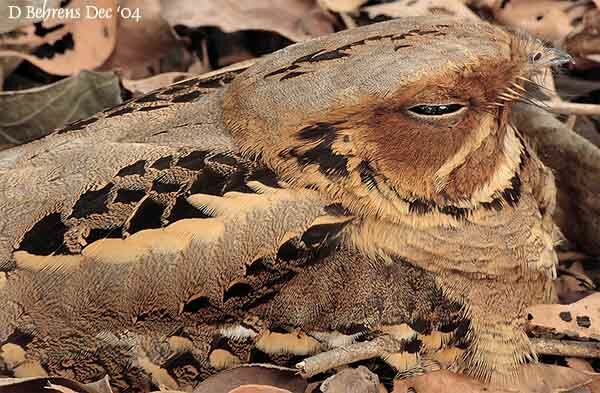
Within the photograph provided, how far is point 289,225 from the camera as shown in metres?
2.18

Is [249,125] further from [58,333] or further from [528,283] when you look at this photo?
[528,283]

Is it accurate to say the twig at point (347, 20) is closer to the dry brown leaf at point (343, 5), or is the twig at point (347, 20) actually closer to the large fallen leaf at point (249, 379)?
the dry brown leaf at point (343, 5)

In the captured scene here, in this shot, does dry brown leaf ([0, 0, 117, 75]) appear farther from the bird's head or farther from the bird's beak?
the bird's beak

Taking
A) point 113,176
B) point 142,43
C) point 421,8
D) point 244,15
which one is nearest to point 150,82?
point 142,43

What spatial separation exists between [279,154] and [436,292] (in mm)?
519

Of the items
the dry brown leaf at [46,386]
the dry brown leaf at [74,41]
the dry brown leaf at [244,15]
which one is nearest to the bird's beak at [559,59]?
the dry brown leaf at [244,15]

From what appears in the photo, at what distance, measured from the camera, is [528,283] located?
243cm

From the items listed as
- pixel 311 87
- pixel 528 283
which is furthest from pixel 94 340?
pixel 528 283

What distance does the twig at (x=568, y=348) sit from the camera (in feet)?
8.06

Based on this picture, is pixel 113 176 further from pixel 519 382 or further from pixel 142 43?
pixel 142 43

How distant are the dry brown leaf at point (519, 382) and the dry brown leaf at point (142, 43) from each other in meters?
1.69

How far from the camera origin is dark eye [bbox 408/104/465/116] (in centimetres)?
217

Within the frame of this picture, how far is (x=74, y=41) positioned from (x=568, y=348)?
6.60 ft

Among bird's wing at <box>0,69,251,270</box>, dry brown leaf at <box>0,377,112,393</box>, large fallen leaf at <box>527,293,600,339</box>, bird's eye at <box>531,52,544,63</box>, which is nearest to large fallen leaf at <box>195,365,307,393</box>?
dry brown leaf at <box>0,377,112,393</box>
